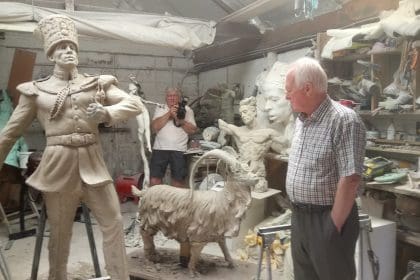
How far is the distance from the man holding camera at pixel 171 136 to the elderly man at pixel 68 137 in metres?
2.60

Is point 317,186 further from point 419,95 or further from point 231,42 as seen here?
point 231,42

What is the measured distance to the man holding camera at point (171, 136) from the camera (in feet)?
17.6

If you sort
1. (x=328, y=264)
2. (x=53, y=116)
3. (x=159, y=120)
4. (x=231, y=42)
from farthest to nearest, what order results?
(x=231, y=42)
(x=159, y=120)
(x=53, y=116)
(x=328, y=264)

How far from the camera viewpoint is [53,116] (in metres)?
2.62

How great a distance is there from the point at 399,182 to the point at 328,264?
4.61ft

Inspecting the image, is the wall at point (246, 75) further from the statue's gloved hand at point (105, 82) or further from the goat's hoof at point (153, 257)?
the statue's gloved hand at point (105, 82)

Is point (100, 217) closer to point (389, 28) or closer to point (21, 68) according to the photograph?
point (389, 28)

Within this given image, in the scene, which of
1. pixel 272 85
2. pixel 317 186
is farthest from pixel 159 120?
pixel 317 186

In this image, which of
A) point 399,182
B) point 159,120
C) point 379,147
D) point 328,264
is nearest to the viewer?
point 328,264

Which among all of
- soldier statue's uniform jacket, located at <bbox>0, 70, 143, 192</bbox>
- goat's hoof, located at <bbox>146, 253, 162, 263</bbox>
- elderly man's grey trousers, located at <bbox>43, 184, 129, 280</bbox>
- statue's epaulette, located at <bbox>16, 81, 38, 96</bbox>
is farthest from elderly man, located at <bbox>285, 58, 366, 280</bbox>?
goat's hoof, located at <bbox>146, 253, 162, 263</bbox>

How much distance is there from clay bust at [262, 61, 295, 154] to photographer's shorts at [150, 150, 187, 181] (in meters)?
1.52

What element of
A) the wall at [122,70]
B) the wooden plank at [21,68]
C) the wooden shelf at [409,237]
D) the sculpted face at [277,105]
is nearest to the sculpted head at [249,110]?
the sculpted face at [277,105]

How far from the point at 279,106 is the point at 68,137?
2.26 meters

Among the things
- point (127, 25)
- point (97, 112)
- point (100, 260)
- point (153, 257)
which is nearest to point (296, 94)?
point (97, 112)
